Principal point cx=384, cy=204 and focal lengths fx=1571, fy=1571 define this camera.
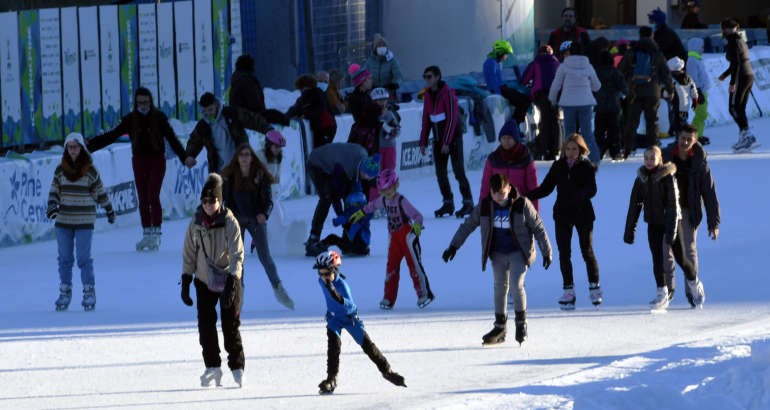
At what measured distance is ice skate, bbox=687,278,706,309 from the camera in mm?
12250

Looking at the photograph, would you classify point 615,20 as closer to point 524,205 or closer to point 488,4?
point 488,4

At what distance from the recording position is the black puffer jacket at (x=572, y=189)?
12.0m

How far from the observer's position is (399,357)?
34.1 feet

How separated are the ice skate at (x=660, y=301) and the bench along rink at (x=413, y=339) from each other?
0.09 metres

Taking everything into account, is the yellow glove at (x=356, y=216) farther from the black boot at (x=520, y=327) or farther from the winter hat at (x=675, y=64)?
the winter hat at (x=675, y=64)

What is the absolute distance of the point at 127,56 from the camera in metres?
20.5

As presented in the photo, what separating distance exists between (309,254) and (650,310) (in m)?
4.02

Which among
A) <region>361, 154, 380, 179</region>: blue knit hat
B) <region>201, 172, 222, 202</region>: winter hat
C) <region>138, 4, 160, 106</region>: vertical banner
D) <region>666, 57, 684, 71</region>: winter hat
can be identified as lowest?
<region>361, 154, 380, 179</region>: blue knit hat

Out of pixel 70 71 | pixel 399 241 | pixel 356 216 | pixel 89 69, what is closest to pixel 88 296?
pixel 399 241

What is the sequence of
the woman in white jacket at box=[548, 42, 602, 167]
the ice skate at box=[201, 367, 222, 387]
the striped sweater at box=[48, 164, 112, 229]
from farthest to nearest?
1. the woman in white jacket at box=[548, 42, 602, 167]
2. the striped sweater at box=[48, 164, 112, 229]
3. the ice skate at box=[201, 367, 222, 387]

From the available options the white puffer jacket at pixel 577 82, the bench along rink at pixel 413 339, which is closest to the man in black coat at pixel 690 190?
the bench along rink at pixel 413 339

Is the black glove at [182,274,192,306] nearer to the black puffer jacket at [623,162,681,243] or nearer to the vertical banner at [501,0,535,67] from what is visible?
the black puffer jacket at [623,162,681,243]

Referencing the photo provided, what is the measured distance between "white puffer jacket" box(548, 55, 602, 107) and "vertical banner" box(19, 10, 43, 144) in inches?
259

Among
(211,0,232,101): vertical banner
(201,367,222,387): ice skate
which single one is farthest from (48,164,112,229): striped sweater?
(211,0,232,101): vertical banner
